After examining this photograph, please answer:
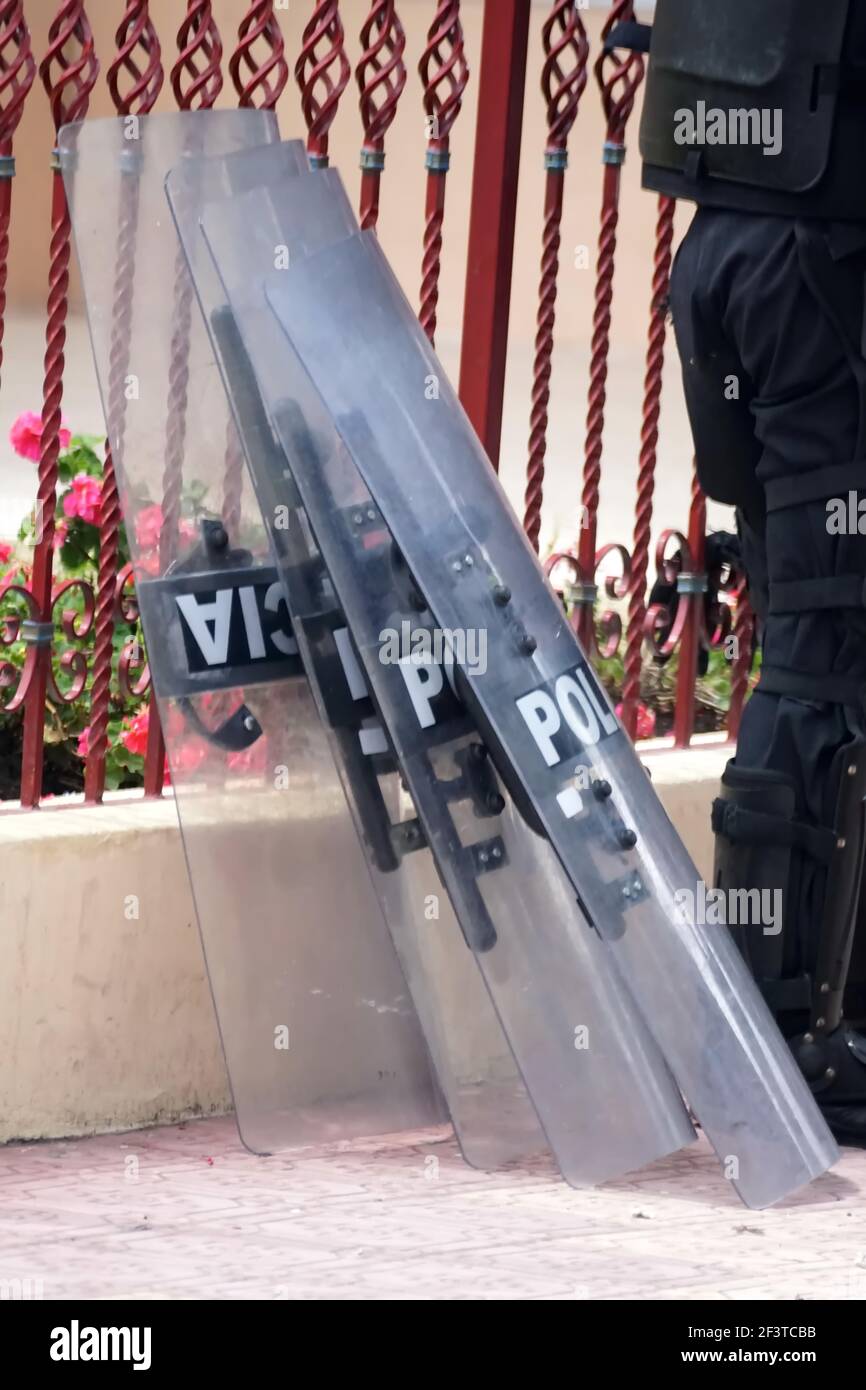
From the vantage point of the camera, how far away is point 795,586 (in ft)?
7.80

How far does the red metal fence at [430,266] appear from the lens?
241 centimetres

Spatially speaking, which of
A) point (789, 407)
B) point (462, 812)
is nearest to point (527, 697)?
point (462, 812)

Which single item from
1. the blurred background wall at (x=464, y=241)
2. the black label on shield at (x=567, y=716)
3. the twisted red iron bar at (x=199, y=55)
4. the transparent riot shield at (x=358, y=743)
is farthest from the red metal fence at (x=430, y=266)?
the blurred background wall at (x=464, y=241)

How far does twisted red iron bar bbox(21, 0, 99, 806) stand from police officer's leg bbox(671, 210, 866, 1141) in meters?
0.78

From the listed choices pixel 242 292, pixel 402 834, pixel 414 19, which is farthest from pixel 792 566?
pixel 414 19

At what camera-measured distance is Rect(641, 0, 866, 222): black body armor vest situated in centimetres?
224

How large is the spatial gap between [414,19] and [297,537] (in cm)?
867

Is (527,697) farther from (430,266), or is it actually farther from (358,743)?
(430,266)

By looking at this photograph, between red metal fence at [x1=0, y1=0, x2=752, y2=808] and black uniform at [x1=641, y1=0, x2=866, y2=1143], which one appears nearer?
black uniform at [x1=641, y1=0, x2=866, y2=1143]

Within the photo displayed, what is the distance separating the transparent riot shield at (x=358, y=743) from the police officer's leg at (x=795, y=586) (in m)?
0.37

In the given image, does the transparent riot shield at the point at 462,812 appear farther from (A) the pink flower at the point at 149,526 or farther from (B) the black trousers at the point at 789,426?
(B) the black trousers at the point at 789,426

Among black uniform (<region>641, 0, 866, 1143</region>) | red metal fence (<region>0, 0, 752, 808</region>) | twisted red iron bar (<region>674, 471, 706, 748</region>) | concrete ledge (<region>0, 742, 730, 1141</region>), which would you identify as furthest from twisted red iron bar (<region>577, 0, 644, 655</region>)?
concrete ledge (<region>0, 742, 730, 1141</region>)

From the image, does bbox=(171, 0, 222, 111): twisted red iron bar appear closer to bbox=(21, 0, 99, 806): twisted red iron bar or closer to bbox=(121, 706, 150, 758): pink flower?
bbox=(21, 0, 99, 806): twisted red iron bar
